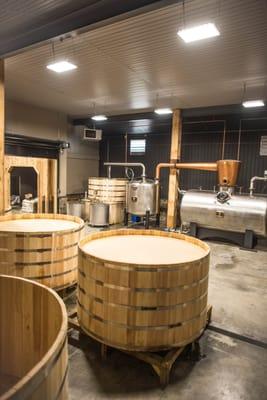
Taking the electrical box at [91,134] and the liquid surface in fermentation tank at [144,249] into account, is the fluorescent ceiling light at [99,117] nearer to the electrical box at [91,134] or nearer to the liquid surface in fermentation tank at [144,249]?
the electrical box at [91,134]

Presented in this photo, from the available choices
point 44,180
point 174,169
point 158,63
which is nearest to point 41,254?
point 44,180

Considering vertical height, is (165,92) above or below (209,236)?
above

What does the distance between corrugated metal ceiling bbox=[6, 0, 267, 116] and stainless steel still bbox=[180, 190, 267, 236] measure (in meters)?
2.49

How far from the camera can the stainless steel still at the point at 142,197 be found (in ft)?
27.1

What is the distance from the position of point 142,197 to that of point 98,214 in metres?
1.40

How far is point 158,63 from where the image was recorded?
197 inches

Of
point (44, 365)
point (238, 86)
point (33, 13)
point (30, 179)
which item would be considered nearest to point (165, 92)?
point (238, 86)

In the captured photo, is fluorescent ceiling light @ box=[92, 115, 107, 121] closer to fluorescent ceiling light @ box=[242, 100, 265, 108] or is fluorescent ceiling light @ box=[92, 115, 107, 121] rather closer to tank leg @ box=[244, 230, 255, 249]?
fluorescent ceiling light @ box=[242, 100, 265, 108]

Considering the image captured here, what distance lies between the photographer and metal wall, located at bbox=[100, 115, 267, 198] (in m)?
9.12

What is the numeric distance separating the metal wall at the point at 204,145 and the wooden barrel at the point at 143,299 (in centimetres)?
692

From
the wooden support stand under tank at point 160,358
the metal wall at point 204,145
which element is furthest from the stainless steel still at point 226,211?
the wooden support stand under tank at point 160,358

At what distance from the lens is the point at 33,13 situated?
3453mm

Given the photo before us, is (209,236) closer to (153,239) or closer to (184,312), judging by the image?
(153,239)

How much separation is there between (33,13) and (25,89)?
3.85 m
